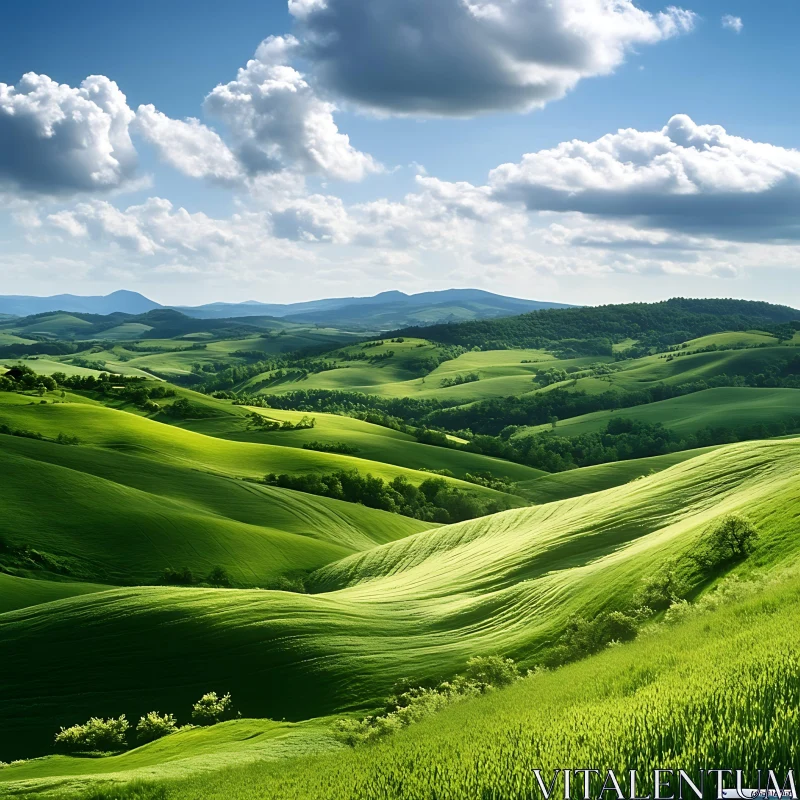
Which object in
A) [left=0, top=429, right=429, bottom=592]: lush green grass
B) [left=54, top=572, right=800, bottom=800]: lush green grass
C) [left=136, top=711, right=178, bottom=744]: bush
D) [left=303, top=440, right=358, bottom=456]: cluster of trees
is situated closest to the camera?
[left=54, top=572, right=800, bottom=800]: lush green grass

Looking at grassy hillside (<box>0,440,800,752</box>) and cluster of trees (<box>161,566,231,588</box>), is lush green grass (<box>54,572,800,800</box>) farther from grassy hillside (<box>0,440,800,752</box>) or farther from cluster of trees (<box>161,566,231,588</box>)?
cluster of trees (<box>161,566,231,588</box>)

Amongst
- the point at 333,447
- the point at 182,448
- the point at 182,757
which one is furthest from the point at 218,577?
the point at 333,447

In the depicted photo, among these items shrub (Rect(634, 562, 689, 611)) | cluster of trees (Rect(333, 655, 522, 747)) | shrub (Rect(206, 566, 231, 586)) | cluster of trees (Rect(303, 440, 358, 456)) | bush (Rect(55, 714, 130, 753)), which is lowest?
shrub (Rect(206, 566, 231, 586))

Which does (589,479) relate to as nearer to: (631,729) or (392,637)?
(392,637)

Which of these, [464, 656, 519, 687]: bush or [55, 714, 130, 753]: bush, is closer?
[464, 656, 519, 687]: bush

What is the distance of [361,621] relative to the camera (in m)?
52.3

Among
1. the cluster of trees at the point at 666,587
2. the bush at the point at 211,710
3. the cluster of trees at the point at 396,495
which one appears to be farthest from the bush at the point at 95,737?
the cluster of trees at the point at 396,495

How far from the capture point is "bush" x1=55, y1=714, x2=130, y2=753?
43.4 m

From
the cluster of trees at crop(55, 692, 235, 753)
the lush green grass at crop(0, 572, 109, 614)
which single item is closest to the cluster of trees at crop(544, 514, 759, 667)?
the cluster of trees at crop(55, 692, 235, 753)

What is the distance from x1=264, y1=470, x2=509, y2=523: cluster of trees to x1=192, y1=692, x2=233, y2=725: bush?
340 feet

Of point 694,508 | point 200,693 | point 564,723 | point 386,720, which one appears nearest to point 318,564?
point 200,693

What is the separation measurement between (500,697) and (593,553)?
93.8 feet

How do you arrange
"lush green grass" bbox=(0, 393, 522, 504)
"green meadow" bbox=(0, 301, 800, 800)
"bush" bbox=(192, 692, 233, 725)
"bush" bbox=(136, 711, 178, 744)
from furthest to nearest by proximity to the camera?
"lush green grass" bbox=(0, 393, 522, 504) → "bush" bbox=(136, 711, 178, 744) → "bush" bbox=(192, 692, 233, 725) → "green meadow" bbox=(0, 301, 800, 800)

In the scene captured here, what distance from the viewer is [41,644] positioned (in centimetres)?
5559
